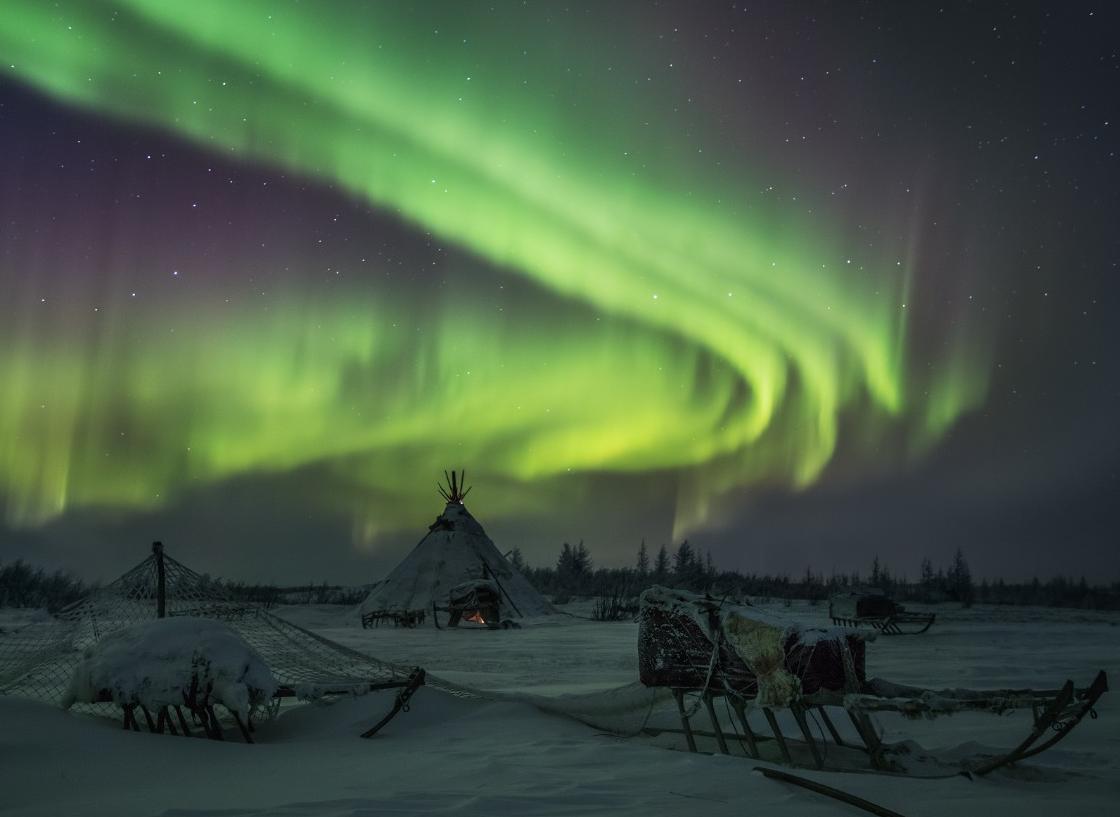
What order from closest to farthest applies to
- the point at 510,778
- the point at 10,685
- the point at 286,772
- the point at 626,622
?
the point at 510,778 < the point at 286,772 < the point at 10,685 < the point at 626,622

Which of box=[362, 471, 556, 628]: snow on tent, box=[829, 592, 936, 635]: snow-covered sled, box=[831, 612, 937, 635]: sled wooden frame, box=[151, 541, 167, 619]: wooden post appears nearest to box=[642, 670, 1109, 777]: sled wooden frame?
box=[151, 541, 167, 619]: wooden post

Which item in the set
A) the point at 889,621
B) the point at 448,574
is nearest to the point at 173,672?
the point at 889,621

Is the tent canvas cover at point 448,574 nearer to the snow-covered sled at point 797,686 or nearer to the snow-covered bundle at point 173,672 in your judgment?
the snow-covered bundle at point 173,672

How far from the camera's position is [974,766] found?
6457 mm

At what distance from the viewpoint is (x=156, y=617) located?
1105 cm

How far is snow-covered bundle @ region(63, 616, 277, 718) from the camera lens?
7.82 m

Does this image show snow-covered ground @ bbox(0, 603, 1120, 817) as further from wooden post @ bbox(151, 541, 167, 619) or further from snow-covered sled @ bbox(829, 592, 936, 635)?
snow-covered sled @ bbox(829, 592, 936, 635)

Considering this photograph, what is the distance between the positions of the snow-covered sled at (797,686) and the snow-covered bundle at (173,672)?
4.10 metres

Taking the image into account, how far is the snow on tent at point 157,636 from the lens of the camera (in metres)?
8.71

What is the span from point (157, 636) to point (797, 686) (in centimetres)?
644

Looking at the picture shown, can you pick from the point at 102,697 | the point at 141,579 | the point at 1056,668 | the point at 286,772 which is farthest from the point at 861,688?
the point at 1056,668

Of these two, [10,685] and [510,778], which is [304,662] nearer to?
[10,685]

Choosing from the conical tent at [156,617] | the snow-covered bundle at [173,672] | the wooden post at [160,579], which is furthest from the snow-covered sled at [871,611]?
the snow-covered bundle at [173,672]

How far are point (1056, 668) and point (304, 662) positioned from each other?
1383cm
